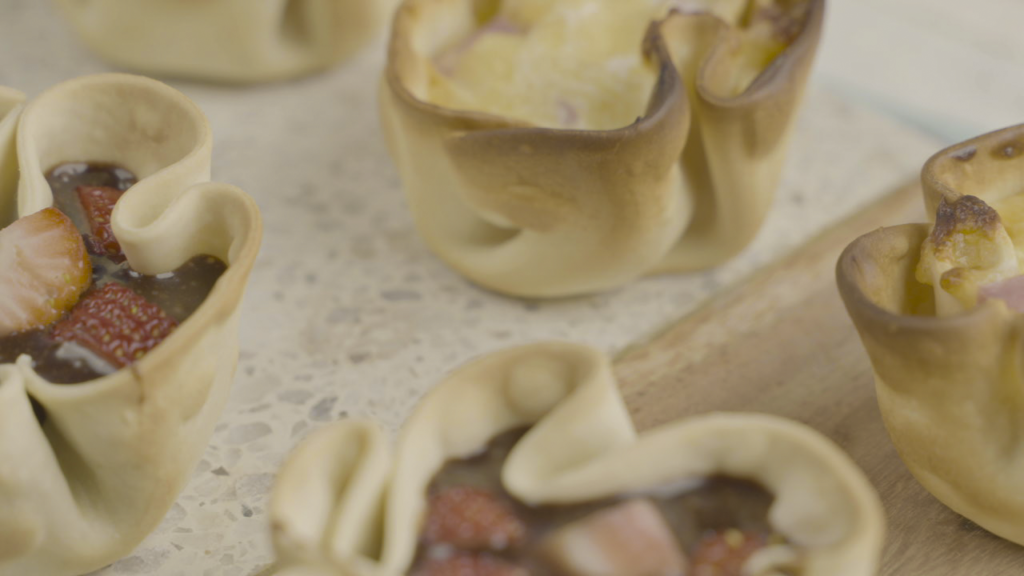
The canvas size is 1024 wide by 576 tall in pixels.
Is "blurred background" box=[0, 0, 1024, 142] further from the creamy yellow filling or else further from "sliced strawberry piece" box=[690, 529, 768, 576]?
"sliced strawberry piece" box=[690, 529, 768, 576]

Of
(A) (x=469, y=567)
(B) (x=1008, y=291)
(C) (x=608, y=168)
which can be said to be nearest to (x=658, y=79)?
(C) (x=608, y=168)

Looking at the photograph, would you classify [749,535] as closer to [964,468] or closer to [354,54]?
[964,468]

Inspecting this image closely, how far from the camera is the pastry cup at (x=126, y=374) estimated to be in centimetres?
89

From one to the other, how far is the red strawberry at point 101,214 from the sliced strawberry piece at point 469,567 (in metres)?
0.47

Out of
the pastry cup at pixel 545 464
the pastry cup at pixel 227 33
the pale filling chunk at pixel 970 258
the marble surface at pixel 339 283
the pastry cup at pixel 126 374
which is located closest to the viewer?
the pastry cup at pixel 545 464

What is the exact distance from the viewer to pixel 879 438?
1.21 metres

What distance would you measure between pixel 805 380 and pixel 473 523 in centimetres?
61

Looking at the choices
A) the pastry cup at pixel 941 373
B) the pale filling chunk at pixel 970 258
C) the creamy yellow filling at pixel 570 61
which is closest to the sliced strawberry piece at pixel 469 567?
the pastry cup at pixel 941 373

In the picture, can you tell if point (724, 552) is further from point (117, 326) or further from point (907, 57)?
point (907, 57)

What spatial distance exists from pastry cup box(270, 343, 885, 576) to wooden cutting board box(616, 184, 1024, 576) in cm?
32

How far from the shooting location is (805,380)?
130 centimetres

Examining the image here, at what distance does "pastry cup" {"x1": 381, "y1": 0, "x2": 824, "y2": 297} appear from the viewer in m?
1.23

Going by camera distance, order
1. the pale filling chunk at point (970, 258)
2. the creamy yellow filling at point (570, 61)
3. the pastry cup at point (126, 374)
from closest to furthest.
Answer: the pastry cup at point (126, 374) < the pale filling chunk at point (970, 258) < the creamy yellow filling at point (570, 61)

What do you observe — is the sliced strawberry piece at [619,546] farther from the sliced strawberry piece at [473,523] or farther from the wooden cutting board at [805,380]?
the wooden cutting board at [805,380]
